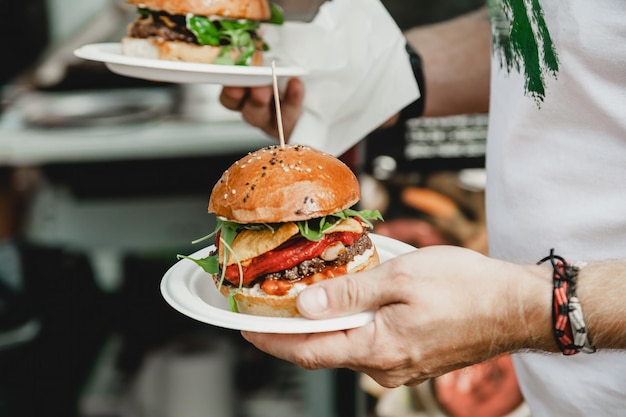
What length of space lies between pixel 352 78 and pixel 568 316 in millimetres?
1370

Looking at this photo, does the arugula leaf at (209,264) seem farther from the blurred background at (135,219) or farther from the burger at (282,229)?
the blurred background at (135,219)

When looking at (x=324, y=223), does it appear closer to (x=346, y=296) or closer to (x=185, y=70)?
(x=346, y=296)

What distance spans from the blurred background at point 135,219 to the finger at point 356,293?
1.77 m

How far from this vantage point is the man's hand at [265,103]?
251 cm

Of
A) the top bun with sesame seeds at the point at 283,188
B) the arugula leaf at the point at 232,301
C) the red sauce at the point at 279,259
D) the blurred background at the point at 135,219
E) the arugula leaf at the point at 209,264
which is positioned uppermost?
the top bun with sesame seeds at the point at 283,188

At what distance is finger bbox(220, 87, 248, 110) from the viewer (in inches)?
99.2

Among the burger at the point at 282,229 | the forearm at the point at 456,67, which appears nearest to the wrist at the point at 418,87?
the forearm at the point at 456,67

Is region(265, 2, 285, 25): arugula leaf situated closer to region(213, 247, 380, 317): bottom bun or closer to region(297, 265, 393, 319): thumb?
region(213, 247, 380, 317): bottom bun

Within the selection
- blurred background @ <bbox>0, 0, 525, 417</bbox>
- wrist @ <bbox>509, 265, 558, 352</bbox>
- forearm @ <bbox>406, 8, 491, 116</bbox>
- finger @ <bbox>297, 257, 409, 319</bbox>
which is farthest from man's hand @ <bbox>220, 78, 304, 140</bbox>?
wrist @ <bbox>509, 265, 558, 352</bbox>

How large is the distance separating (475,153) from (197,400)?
1829 mm

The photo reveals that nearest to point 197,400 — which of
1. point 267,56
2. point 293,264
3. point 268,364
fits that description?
point 268,364

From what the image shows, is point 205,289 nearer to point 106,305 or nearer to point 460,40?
point 460,40

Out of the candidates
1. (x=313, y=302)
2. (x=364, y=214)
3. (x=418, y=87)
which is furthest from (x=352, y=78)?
(x=313, y=302)

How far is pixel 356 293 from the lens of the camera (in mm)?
1510
